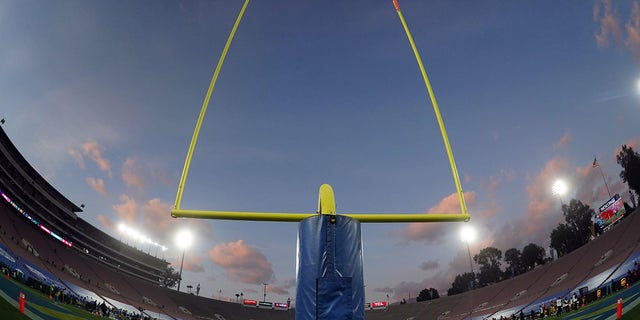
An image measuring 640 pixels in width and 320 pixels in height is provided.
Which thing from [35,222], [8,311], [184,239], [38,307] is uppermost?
[35,222]

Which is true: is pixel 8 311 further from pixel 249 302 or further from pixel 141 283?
pixel 249 302

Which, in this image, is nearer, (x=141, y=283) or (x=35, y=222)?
(x=35, y=222)

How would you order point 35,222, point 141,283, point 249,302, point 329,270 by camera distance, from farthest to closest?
point 249,302 → point 141,283 → point 35,222 → point 329,270

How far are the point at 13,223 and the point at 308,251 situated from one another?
31.5 meters

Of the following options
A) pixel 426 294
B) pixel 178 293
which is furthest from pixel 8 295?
pixel 426 294

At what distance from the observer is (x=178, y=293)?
4562 centimetres

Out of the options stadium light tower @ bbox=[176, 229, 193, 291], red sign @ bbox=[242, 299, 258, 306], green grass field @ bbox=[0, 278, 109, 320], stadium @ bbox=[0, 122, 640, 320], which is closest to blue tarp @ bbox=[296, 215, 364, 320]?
green grass field @ bbox=[0, 278, 109, 320]

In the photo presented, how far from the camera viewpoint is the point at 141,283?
41312 mm

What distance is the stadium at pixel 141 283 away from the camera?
19.0m

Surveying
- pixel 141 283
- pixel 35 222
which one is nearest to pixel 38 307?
pixel 141 283

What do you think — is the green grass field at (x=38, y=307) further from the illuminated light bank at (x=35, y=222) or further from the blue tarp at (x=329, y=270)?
the illuminated light bank at (x=35, y=222)

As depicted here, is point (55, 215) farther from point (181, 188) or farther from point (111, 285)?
point (181, 188)

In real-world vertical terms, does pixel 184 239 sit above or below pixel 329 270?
above

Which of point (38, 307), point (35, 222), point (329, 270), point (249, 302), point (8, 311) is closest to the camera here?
point (329, 270)
